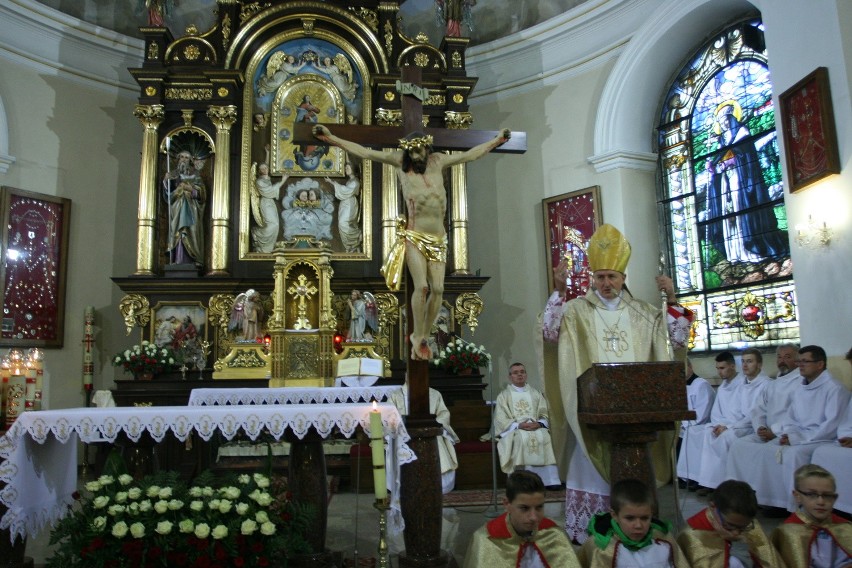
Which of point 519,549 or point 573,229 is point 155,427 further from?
point 573,229

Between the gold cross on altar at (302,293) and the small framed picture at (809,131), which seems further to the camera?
the gold cross on altar at (302,293)

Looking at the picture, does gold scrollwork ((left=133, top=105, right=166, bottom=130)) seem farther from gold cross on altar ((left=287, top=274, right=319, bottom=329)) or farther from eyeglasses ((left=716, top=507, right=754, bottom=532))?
eyeglasses ((left=716, top=507, right=754, bottom=532))

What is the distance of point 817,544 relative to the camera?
3.70 meters

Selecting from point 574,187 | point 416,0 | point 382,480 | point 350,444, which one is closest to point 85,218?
point 350,444

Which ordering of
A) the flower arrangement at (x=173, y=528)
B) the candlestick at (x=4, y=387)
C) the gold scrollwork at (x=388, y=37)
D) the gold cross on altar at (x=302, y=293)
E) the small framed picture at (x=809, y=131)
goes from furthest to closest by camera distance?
the gold scrollwork at (x=388, y=37) → the gold cross on altar at (x=302, y=293) → the candlestick at (x=4, y=387) → the small framed picture at (x=809, y=131) → the flower arrangement at (x=173, y=528)

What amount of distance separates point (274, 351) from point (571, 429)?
5.50m

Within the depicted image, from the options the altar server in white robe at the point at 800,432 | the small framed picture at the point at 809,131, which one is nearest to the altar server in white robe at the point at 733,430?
the altar server in white robe at the point at 800,432

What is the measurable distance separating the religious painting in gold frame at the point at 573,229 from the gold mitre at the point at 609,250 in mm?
6084

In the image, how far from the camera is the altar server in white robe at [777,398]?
22.4 ft

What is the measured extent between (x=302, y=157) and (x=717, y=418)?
6927mm

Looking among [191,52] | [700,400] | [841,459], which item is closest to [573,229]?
[700,400]

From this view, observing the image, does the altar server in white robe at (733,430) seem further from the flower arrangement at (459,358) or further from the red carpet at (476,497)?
the flower arrangement at (459,358)

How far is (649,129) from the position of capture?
11352 millimetres

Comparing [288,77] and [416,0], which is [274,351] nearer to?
[288,77]
